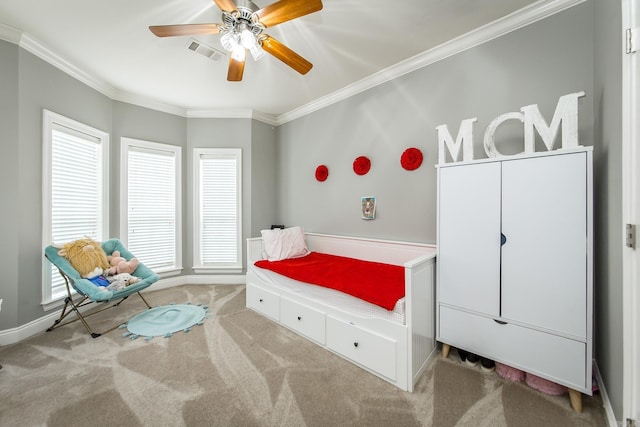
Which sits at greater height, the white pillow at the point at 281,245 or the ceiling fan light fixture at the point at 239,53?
the ceiling fan light fixture at the point at 239,53

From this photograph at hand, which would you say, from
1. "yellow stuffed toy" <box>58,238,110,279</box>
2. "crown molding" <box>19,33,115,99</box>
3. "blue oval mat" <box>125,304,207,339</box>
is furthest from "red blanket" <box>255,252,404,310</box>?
"crown molding" <box>19,33,115,99</box>

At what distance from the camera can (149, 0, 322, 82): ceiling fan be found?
1.48 meters

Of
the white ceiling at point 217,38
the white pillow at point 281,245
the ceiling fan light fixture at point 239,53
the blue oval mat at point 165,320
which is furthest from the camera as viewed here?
the white pillow at point 281,245

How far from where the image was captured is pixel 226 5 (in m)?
1.51

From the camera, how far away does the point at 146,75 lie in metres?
2.82

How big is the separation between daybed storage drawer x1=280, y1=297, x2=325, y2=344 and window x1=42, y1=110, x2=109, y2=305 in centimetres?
231

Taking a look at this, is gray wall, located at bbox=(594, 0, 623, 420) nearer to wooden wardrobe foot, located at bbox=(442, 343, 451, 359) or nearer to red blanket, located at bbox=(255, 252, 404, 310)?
wooden wardrobe foot, located at bbox=(442, 343, 451, 359)

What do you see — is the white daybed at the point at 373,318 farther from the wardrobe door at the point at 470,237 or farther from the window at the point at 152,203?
the window at the point at 152,203

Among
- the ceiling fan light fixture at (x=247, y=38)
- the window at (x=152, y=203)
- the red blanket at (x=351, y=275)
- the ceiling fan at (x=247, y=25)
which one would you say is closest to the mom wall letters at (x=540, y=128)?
the red blanket at (x=351, y=275)

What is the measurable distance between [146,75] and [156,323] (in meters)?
2.71

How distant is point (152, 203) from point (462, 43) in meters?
4.12

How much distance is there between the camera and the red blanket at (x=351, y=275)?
5.81 feet

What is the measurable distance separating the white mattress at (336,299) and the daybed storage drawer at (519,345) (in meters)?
0.49

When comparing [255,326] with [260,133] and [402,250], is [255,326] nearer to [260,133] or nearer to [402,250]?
[402,250]
